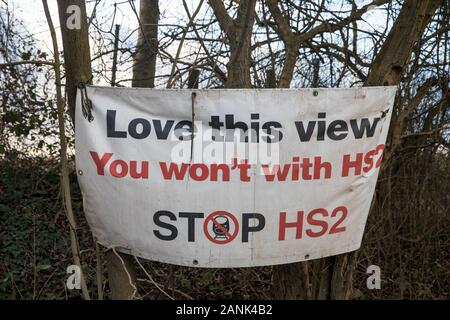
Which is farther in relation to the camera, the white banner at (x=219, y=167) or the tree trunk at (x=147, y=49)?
the tree trunk at (x=147, y=49)

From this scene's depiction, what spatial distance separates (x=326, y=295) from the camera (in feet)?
9.04

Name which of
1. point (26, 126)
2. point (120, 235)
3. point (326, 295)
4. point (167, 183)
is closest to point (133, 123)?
point (167, 183)

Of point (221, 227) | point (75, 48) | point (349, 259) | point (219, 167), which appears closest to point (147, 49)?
point (75, 48)

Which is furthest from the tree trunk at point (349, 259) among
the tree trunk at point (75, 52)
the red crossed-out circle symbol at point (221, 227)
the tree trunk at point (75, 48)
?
the tree trunk at point (75, 48)

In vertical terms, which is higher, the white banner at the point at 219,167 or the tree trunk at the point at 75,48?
the tree trunk at the point at 75,48

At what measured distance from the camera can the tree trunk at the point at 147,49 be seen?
361 cm

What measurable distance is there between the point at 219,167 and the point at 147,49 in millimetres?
1894

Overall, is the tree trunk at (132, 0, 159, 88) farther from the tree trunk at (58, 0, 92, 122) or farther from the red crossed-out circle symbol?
the red crossed-out circle symbol

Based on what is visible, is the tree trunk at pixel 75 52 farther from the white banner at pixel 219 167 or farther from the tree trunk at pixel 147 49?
the tree trunk at pixel 147 49

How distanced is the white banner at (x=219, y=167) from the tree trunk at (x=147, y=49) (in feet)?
4.24

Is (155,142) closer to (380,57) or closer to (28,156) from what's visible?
(380,57)

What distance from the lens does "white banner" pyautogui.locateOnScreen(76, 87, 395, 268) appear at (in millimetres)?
2213

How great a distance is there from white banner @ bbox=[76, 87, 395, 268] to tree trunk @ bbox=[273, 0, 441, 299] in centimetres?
32

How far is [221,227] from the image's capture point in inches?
88.4
